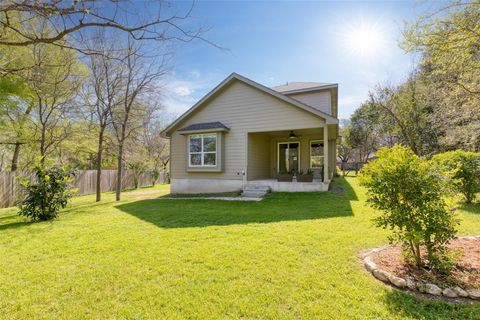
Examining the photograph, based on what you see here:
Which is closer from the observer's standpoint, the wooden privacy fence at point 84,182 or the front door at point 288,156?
the wooden privacy fence at point 84,182

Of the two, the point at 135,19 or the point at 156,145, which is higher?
the point at 156,145

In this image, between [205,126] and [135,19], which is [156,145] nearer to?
[205,126]

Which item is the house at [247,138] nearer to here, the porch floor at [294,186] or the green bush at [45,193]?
the porch floor at [294,186]

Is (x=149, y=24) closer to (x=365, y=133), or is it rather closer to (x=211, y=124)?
(x=211, y=124)

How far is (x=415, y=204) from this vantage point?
10.6 feet

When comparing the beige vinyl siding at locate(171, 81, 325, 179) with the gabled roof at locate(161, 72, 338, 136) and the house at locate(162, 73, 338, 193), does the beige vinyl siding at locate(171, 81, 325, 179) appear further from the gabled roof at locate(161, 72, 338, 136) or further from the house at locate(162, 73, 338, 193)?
the gabled roof at locate(161, 72, 338, 136)

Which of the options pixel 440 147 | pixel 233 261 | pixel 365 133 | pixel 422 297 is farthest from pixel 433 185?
pixel 365 133

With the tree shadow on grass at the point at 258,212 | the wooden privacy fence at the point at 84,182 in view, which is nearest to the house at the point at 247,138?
the tree shadow on grass at the point at 258,212

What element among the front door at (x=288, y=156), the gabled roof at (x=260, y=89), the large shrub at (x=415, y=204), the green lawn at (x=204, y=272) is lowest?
the green lawn at (x=204, y=272)

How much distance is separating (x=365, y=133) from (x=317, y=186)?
23.2 m

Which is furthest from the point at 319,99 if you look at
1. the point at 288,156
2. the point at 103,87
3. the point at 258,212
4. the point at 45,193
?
the point at 45,193

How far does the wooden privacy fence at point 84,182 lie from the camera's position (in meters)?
10.6

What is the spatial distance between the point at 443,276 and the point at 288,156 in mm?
11075

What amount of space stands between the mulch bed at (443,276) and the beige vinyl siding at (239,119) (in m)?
7.03
